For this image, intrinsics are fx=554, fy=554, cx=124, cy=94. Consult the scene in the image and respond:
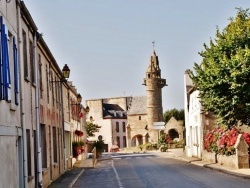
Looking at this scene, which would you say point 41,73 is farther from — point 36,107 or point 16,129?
point 16,129

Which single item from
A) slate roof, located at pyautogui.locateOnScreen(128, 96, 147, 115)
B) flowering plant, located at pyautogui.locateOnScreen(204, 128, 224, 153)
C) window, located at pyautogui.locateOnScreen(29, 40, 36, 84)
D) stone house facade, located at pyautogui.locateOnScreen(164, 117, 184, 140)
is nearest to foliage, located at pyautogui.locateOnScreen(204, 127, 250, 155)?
flowering plant, located at pyautogui.locateOnScreen(204, 128, 224, 153)

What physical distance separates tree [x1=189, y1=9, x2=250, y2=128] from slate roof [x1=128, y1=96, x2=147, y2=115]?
83.0 m

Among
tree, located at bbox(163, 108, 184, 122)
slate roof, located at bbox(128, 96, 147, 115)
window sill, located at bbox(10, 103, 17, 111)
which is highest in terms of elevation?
slate roof, located at bbox(128, 96, 147, 115)

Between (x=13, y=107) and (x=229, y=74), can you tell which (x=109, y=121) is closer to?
(x=229, y=74)

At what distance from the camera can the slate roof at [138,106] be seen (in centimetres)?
11177

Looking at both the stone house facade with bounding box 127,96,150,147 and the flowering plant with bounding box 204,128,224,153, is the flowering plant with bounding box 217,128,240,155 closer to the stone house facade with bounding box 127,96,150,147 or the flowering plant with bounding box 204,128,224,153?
the flowering plant with bounding box 204,128,224,153

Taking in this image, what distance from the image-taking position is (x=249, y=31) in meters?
26.3

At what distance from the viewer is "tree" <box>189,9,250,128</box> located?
25266mm

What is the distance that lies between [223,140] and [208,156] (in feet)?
20.3

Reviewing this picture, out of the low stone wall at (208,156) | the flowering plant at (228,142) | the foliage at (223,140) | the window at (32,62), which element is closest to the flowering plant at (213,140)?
the foliage at (223,140)

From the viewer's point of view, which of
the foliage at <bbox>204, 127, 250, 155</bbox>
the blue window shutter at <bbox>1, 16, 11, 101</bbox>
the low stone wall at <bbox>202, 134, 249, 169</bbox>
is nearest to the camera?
the blue window shutter at <bbox>1, 16, 11, 101</bbox>

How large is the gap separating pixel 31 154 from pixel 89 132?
3157 inches

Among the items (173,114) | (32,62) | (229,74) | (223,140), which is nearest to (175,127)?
(173,114)

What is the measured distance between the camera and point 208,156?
38750 millimetres
